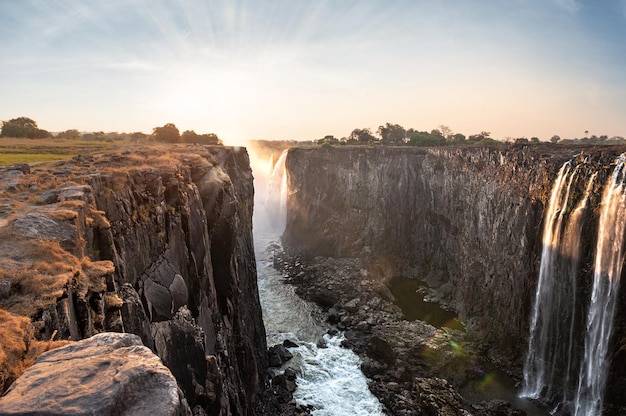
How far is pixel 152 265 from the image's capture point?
17.5 metres

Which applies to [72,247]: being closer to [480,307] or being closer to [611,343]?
[611,343]

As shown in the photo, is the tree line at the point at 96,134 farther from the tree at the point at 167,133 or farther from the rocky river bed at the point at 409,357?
the rocky river bed at the point at 409,357

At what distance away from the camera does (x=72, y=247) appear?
1151 centimetres

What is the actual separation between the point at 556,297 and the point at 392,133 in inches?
3399

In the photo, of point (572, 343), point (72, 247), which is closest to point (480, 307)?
point (572, 343)

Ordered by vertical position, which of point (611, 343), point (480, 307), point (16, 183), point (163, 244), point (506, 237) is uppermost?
point (16, 183)

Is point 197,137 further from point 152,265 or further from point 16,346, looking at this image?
point 16,346

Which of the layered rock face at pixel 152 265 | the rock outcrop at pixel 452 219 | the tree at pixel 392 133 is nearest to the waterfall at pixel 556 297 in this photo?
the rock outcrop at pixel 452 219

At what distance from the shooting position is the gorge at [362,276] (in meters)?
12.1

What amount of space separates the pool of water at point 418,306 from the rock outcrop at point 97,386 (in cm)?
4075

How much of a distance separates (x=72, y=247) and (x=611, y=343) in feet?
107

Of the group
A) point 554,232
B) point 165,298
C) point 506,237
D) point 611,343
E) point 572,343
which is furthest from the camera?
point 506,237

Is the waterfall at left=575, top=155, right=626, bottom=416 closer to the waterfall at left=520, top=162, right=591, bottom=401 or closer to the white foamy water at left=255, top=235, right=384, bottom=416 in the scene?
the waterfall at left=520, top=162, right=591, bottom=401

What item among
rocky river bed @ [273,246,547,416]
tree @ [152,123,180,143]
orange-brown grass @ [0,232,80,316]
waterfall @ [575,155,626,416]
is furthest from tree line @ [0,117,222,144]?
waterfall @ [575,155,626,416]
